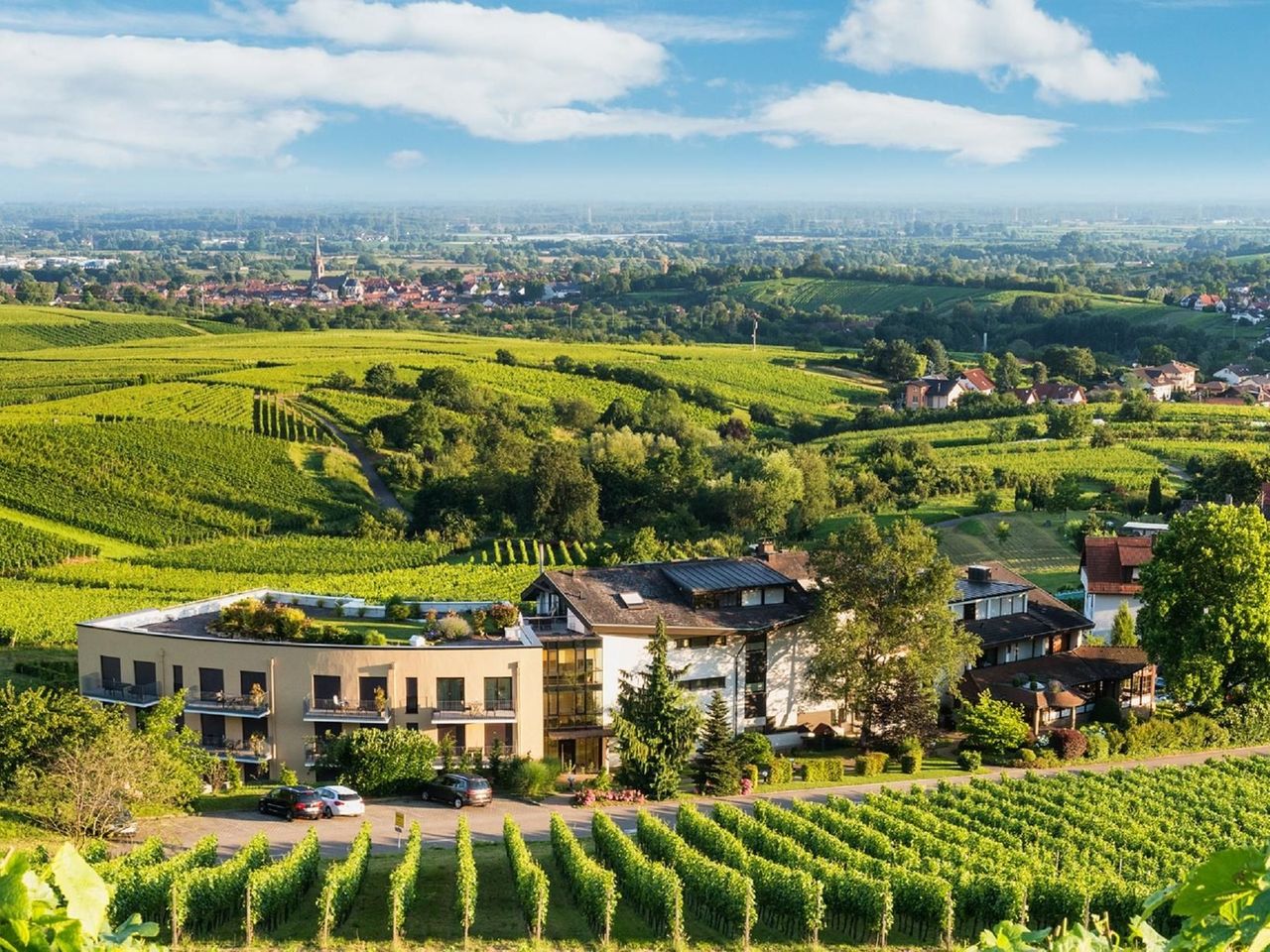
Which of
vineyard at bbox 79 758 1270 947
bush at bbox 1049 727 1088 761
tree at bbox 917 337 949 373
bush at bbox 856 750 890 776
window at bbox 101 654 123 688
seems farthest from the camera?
tree at bbox 917 337 949 373

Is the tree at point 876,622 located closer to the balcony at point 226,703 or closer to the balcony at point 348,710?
the balcony at point 348,710

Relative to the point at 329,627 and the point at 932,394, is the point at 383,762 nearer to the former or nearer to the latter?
the point at 329,627

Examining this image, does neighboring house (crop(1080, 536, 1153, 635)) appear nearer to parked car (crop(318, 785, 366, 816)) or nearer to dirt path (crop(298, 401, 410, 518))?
parked car (crop(318, 785, 366, 816))

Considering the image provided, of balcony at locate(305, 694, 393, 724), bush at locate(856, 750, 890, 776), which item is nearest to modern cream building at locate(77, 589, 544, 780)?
balcony at locate(305, 694, 393, 724)

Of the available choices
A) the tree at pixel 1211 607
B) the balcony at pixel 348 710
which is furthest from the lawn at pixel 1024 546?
the balcony at pixel 348 710

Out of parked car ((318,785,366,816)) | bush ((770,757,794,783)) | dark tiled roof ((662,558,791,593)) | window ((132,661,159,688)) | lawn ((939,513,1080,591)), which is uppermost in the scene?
dark tiled roof ((662,558,791,593))

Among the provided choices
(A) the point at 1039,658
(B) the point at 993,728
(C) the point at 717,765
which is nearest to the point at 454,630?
(C) the point at 717,765

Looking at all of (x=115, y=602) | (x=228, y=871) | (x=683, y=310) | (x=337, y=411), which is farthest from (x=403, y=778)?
(x=683, y=310)
